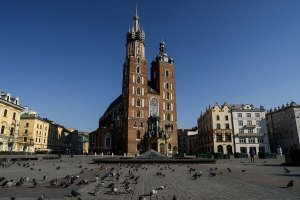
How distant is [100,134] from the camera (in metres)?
76.2

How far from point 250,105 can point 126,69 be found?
40.1 meters

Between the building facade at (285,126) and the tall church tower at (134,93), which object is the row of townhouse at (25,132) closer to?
the tall church tower at (134,93)

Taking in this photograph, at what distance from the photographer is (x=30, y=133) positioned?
70812 millimetres

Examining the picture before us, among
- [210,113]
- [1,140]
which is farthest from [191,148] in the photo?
[1,140]

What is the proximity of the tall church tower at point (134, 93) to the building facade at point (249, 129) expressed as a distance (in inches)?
1063

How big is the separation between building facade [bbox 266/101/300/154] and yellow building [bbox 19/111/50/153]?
7118 cm

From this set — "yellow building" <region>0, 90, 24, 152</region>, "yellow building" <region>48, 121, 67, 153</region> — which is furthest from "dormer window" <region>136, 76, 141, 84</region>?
"yellow building" <region>48, 121, 67, 153</region>

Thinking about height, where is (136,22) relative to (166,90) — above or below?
above

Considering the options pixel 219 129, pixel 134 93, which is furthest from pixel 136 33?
pixel 219 129

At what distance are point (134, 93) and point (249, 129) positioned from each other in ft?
117

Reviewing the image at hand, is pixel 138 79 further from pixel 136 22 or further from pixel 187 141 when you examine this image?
pixel 187 141

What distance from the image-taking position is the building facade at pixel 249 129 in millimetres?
67688

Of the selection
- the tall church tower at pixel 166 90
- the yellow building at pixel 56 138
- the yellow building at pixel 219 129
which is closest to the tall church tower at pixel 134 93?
the tall church tower at pixel 166 90

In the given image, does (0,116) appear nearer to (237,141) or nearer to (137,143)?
(137,143)
